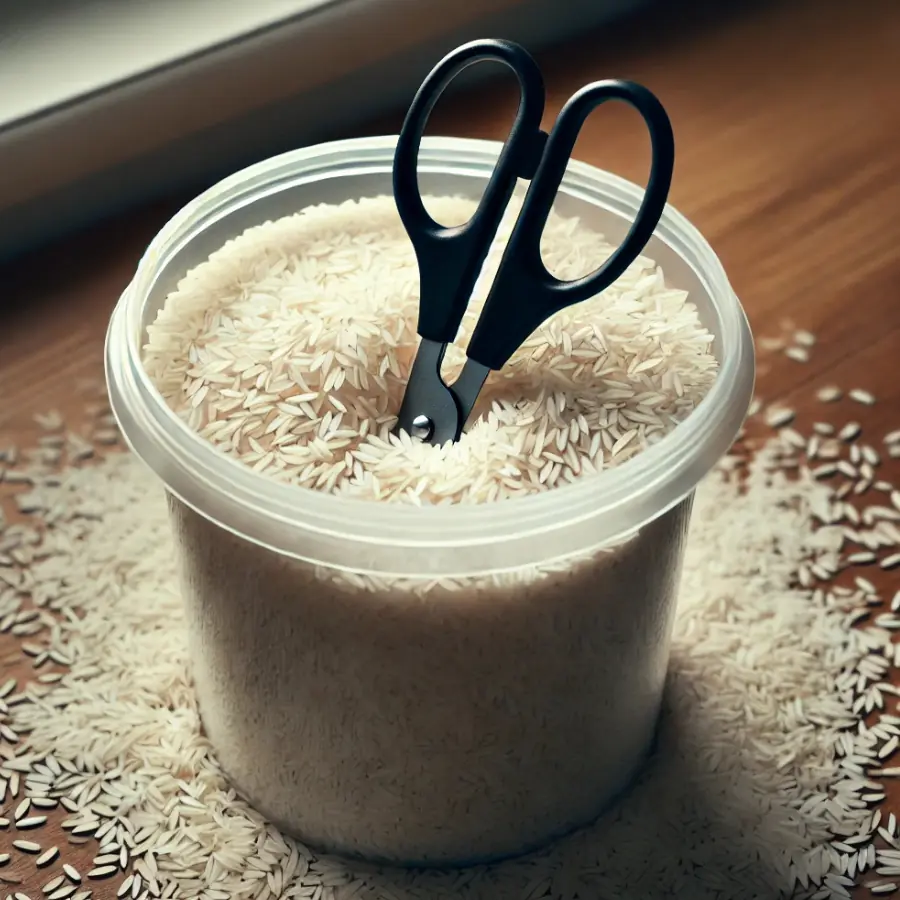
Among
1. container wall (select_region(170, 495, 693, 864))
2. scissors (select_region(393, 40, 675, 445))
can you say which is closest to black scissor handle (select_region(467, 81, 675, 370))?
scissors (select_region(393, 40, 675, 445))

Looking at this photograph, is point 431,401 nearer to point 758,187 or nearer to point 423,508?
point 423,508

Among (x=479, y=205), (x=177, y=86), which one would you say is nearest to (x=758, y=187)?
(x=177, y=86)

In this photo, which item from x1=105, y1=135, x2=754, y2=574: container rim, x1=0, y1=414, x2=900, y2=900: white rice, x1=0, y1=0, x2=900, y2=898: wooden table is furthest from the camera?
x1=0, y1=0, x2=900, y2=898: wooden table

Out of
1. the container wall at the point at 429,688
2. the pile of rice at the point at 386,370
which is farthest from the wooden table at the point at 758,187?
the pile of rice at the point at 386,370

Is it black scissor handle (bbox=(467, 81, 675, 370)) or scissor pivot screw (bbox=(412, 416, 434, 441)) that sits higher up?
black scissor handle (bbox=(467, 81, 675, 370))

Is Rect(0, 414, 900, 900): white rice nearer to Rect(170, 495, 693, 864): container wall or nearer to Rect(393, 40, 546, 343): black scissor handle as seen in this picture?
Rect(170, 495, 693, 864): container wall
